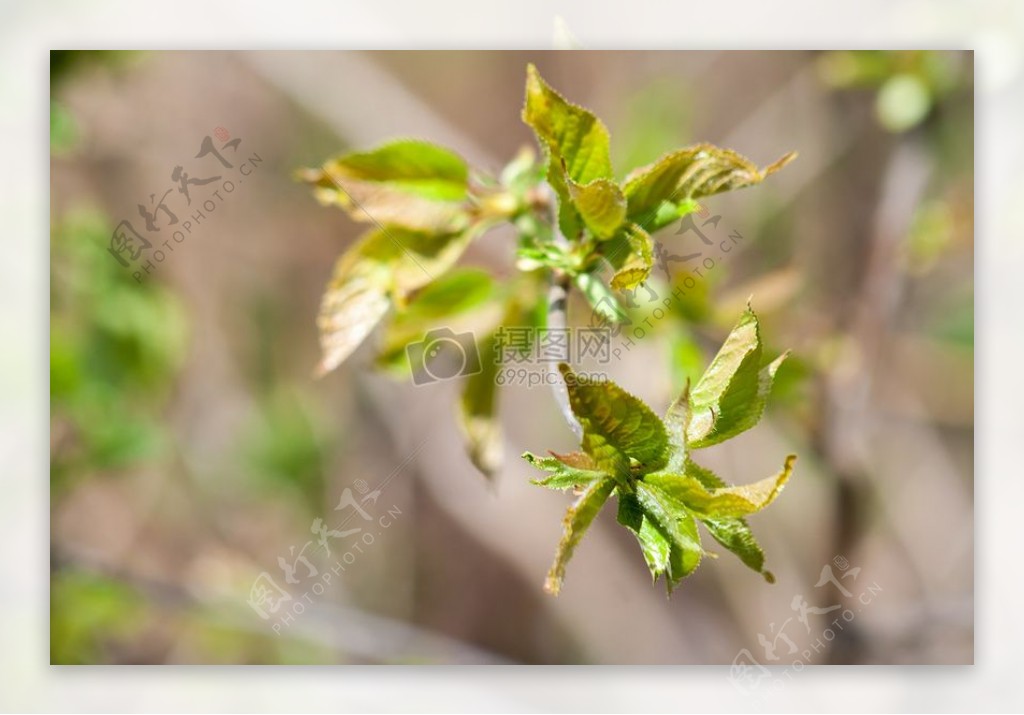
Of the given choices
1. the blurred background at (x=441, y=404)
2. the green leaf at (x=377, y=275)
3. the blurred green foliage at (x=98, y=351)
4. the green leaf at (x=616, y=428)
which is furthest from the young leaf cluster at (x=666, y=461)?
the blurred green foliage at (x=98, y=351)

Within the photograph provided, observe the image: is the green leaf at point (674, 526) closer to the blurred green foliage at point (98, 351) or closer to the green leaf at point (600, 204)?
the green leaf at point (600, 204)

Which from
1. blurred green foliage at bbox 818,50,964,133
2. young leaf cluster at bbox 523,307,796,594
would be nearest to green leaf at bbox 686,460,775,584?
young leaf cluster at bbox 523,307,796,594

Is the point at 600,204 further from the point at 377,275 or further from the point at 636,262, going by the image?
the point at 377,275

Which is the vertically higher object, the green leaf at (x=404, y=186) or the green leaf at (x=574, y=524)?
the green leaf at (x=404, y=186)

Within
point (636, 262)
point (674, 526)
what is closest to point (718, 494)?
point (674, 526)

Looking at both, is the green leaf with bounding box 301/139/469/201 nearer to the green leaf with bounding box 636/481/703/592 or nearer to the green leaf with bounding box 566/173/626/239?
the green leaf with bounding box 566/173/626/239

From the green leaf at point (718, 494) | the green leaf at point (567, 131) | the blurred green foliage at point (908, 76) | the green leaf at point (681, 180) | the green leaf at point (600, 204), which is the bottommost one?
the green leaf at point (718, 494)

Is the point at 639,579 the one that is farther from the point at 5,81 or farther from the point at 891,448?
the point at 5,81
